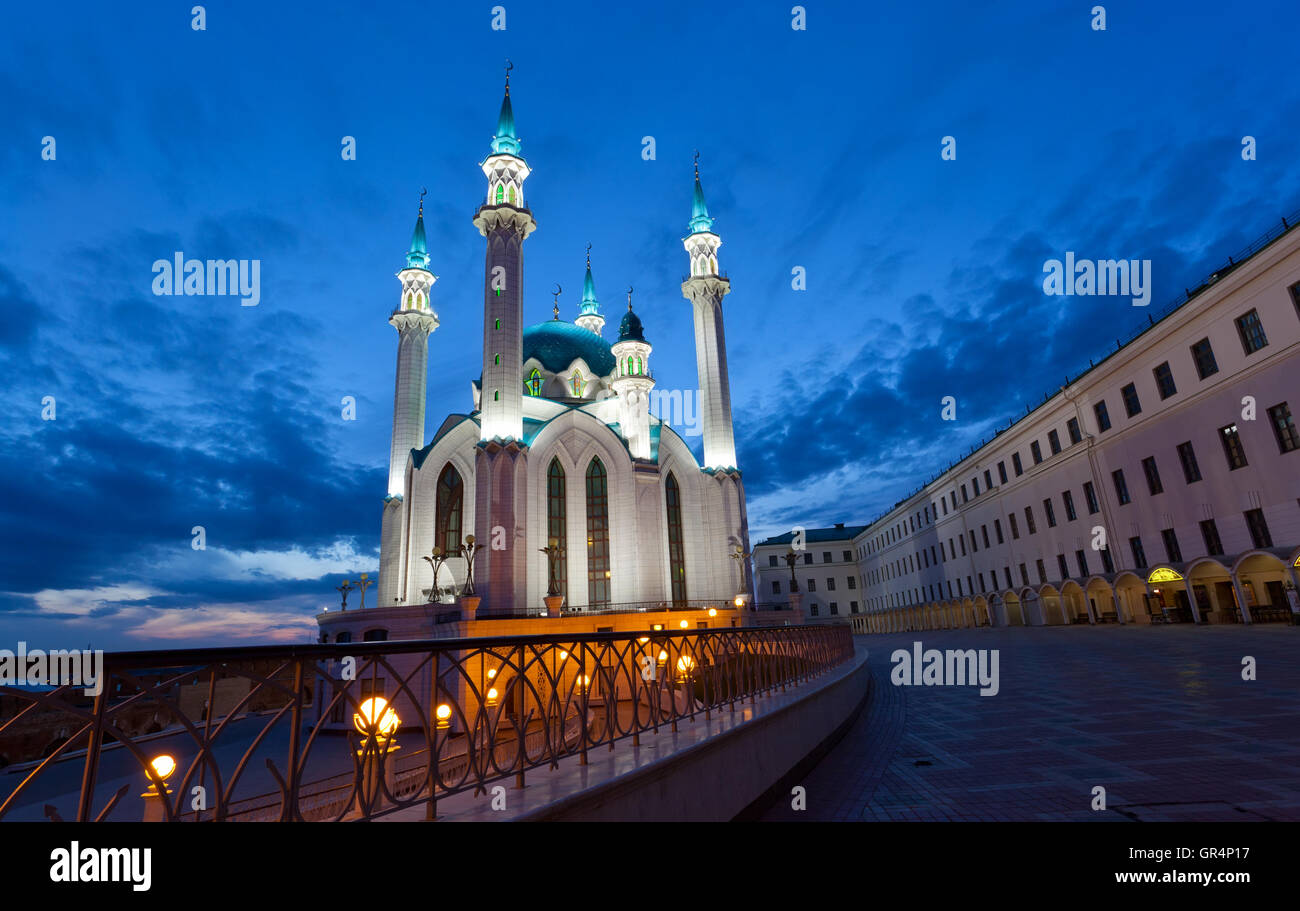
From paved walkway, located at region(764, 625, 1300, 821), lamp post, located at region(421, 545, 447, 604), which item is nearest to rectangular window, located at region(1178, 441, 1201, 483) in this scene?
paved walkway, located at region(764, 625, 1300, 821)

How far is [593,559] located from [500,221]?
21.1m

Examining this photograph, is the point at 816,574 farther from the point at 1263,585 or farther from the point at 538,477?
the point at 1263,585

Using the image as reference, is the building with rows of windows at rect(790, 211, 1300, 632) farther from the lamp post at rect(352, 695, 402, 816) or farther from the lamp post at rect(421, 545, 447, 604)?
the lamp post at rect(421, 545, 447, 604)

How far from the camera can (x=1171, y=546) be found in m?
27.5

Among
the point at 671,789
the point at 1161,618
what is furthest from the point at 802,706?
the point at 1161,618

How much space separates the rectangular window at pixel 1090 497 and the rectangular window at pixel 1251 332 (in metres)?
10.5

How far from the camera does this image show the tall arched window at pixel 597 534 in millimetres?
37719

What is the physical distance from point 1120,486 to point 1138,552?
320cm

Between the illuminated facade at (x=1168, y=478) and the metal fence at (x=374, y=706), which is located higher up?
the illuminated facade at (x=1168, y=478)

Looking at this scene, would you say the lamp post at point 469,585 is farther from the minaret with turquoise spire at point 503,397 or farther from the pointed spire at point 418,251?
the pointed spire at point 418,251

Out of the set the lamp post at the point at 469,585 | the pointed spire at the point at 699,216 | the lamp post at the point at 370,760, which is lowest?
the lamp post at the point at 370,760

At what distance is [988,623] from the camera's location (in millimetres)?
44438

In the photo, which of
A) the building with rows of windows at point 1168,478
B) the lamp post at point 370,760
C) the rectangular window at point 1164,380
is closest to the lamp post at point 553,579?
the building with rows of windows at point 1168,478

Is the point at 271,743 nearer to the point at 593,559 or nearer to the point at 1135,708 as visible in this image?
the point at 593,559
